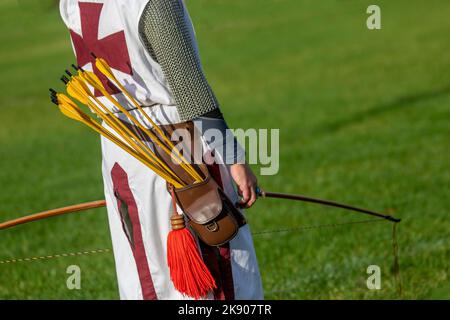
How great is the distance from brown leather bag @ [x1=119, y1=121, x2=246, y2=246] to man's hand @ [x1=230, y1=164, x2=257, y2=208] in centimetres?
6

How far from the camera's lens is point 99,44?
2.81 metres

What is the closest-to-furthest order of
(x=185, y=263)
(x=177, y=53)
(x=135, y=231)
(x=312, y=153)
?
(x=177, y=53)
(x=185, y=263)
(x=135, y=231)
(x=312, y=153)

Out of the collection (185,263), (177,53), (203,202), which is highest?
(177,53)

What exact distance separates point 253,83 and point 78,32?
1398 cm

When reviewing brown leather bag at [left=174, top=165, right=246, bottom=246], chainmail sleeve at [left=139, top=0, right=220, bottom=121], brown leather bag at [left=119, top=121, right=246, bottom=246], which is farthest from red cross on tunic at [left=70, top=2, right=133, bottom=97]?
brown leather bag at [left=174, top=165, right=246, bottom=246]

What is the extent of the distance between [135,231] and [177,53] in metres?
0.68

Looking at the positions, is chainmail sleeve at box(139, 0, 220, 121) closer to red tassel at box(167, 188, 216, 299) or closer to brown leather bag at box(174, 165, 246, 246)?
brown leather bag at box(174, 165, 246, 246)

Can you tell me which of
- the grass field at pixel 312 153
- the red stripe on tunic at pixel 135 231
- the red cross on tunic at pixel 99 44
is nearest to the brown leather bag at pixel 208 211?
the red stripe on tunic at pixel 135 231

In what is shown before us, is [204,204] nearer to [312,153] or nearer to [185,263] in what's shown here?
[185,263]

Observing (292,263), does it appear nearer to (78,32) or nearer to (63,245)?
(63,245)

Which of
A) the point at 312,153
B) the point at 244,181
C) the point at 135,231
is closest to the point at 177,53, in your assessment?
the point at 244,181

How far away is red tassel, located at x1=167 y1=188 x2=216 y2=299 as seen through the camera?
279cm

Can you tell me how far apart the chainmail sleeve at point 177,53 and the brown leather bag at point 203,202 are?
5.0 inches
